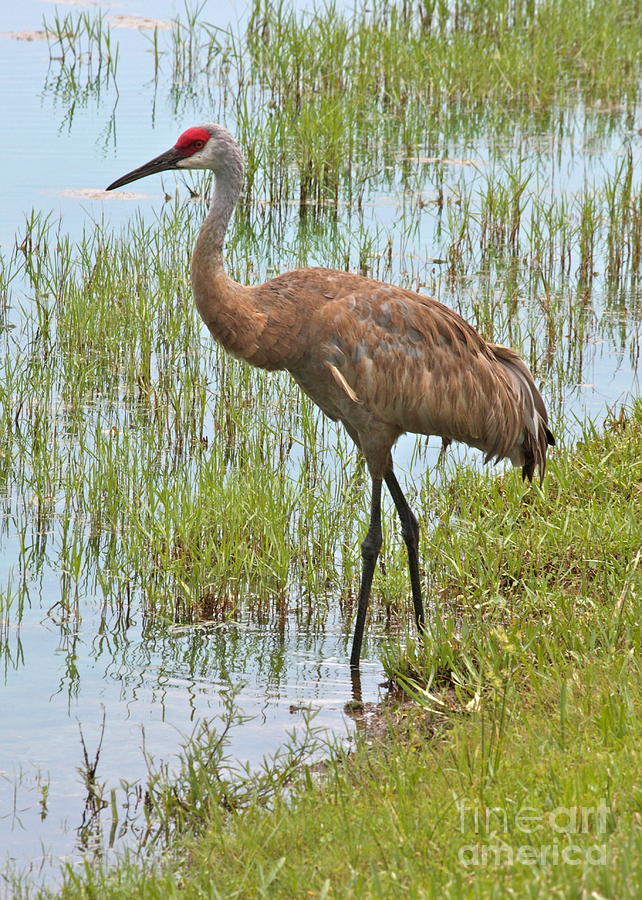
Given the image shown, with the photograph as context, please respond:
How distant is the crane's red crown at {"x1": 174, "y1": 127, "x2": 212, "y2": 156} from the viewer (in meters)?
5.70

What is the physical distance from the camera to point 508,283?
952 centimetres

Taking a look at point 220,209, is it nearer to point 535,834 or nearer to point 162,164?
point 162,164

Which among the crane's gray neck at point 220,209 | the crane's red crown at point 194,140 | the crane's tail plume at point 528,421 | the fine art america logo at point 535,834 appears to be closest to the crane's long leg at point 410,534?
the crane's tail plume at point 528,421

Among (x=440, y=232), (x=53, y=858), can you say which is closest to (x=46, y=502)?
(x=53, y=858)

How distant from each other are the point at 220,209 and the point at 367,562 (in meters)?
1.62

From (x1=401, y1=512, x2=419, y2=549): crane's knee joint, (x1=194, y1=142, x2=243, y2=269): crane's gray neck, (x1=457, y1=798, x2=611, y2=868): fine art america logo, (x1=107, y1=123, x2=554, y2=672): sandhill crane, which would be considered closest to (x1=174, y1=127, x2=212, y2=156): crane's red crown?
(x1=107, y1=123, x2=554, y2=672): sandhill crane

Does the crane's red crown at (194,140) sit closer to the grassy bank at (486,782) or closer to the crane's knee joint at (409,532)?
the crane's knee joint at (409,532)

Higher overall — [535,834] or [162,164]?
[162,164]

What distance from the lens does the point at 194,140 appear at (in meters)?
5.71

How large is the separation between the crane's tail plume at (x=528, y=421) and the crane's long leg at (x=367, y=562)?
751 millimetres

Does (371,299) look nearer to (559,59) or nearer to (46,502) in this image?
(46,502)

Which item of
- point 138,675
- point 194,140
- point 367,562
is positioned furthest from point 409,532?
point 194,140

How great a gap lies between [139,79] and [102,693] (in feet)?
33.5

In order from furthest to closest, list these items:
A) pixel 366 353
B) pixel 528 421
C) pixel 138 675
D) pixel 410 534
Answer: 1. pixel 528 421
2. pixel 410 534
3. pixel 366 353
4. pixel 138 675
